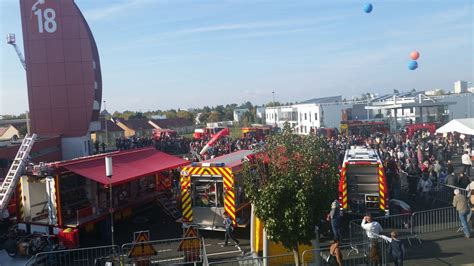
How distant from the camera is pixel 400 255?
9.05 m

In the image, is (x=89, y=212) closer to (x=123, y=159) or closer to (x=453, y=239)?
(x=123, y=159)

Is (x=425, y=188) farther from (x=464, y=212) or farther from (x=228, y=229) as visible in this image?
(x=228, y=229)

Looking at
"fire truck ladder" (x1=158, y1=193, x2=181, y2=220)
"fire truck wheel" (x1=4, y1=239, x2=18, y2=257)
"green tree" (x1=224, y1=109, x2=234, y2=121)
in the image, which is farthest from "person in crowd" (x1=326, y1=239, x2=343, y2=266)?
"green tree" (x1=224, y1=109, x2=234, y2=121)

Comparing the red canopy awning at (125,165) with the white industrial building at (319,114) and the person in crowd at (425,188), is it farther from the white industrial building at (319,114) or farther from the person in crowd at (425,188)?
the white industrial building at (319,114)

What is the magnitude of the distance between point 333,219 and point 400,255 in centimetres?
288

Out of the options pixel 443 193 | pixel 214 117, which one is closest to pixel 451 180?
pixel 443 193

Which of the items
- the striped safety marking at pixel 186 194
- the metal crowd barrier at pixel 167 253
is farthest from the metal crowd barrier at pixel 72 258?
the striped safety marking at pixel 186 194

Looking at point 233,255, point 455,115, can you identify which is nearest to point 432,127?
point 455,115

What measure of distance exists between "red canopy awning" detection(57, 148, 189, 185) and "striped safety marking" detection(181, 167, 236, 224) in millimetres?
2299

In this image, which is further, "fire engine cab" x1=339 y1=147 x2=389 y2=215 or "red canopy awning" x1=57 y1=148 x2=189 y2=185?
"fire engine cab" x1=339 y1=147 x2=389 y2=215

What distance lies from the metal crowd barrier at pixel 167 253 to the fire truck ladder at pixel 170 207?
12.7 feet

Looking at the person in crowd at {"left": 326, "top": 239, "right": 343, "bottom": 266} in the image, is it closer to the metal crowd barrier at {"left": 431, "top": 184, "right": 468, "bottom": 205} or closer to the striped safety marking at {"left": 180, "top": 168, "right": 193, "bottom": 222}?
the striped safety marking at {"left": 180, "top": 168, "right": 193, "bottom": 222}

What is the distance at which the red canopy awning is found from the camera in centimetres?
1348

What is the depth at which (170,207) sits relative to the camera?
54.6 feet
